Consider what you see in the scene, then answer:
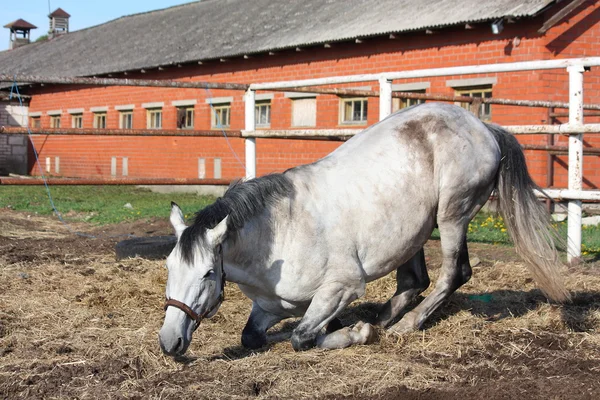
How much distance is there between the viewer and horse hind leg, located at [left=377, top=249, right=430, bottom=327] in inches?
197

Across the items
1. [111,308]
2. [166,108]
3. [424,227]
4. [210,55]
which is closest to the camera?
[424,227]

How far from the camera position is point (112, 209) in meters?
13.0

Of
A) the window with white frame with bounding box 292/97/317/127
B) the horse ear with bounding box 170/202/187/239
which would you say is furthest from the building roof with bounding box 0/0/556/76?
the horse ear with bounding box 170/202/187/239

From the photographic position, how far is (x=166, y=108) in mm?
22938

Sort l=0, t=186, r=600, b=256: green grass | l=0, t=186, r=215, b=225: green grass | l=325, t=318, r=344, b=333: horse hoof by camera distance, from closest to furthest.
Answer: l=325, t=318, r=344, b=333: horse hoof < l=0, t=186, r=600, b=256: green grass < l=0, t=186, r=215, b=225: green grass

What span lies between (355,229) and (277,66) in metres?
14.6

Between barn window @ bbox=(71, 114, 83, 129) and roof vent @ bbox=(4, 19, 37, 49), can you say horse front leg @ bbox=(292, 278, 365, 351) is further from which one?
roof vent @ bbox=(4, 19, 37, 49)

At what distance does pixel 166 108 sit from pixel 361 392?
2024cm

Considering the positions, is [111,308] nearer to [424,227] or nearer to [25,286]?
[25,286]

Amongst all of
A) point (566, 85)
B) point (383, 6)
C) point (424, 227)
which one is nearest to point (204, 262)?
point (424, 227)

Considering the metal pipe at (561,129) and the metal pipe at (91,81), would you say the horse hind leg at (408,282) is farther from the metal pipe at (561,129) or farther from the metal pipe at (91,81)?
the metal pipe at (91,81)

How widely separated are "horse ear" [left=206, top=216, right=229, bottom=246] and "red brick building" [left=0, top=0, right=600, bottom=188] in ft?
14.8

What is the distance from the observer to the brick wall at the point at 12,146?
2873 centimetres

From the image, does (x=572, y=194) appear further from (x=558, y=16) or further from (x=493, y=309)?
(x=558, y=16)
